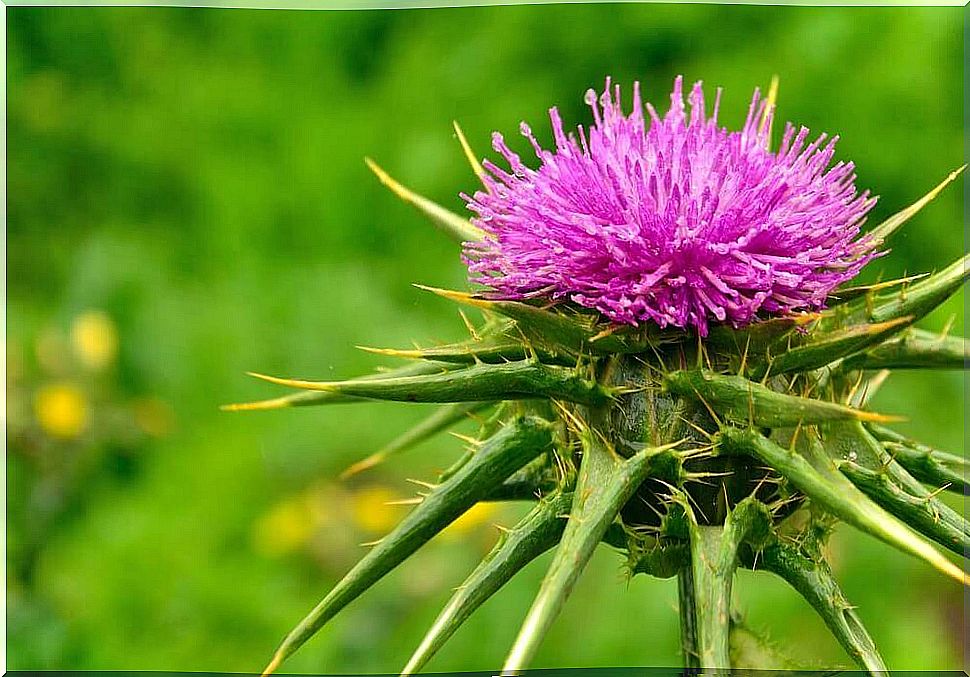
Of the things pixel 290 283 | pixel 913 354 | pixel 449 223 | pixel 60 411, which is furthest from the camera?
pixel 290 283

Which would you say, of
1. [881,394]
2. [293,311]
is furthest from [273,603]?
[881,394]

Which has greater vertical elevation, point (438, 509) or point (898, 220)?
point (898, 220)

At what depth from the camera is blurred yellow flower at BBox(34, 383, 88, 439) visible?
8.45 feet

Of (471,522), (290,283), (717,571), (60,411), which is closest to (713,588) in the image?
(717,571)

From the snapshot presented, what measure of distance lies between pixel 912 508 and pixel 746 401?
18 cm

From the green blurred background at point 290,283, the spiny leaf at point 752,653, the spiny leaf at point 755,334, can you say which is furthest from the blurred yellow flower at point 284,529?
the spiny leaf at point 755,334

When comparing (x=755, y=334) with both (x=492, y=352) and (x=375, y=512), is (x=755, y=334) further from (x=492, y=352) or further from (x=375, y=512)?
(x=375, y=512)

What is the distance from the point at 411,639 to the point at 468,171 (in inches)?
52.1

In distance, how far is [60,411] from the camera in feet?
8.48

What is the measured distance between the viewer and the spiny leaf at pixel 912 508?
946mm

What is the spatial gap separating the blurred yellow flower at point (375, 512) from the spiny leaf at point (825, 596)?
1.39 metres

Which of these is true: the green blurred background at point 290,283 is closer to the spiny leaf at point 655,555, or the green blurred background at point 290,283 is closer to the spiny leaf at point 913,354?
the spiny leaf at point 913,354

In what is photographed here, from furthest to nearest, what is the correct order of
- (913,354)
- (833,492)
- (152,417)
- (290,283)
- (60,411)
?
(290,283)
(152,417)
(60,411)
(913,354)
(833,492)

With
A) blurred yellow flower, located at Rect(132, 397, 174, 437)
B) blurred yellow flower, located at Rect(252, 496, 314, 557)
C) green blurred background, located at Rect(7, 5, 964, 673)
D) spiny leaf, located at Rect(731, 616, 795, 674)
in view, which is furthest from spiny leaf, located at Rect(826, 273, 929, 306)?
blurred yellow flower, located at Rect(132, 397, 174, 437)
